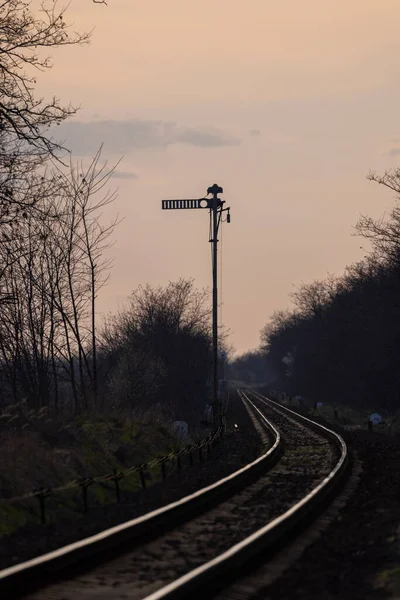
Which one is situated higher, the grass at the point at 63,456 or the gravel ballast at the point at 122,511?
the grass at the point at 63,456

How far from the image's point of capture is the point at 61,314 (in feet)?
100

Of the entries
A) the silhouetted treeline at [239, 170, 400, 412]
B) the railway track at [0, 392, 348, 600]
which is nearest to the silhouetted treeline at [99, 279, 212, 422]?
the silhouetted treeline at [239, 170, 400, 412]

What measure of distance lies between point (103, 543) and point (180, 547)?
139 cm

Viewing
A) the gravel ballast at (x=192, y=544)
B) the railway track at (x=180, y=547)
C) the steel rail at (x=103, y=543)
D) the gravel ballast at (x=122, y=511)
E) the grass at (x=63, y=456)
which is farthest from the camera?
the grass at (x=63, y=456)

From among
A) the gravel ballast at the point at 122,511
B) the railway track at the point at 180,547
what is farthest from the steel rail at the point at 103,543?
the gravel ballast at the point at 122,511

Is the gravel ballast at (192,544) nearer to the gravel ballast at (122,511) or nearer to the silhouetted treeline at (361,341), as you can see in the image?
the gravel ballast at (122,511)

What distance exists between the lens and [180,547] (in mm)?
11258

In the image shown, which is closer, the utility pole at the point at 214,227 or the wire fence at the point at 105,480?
the wire fence at the point at 105,480

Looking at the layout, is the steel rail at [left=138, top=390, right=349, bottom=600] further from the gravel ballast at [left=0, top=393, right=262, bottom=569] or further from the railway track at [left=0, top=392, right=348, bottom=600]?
the gravel ballast at [left=0, top=393, right=262, bottom=569]

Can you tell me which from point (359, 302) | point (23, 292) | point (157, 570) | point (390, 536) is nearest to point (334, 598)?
point (157, 570)

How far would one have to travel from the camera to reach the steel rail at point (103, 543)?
8.37 m

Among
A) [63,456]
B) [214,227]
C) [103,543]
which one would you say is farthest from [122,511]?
[214,227]

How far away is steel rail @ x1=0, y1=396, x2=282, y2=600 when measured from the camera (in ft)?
27.5

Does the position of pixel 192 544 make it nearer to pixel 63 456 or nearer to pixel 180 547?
pixel 180 547
